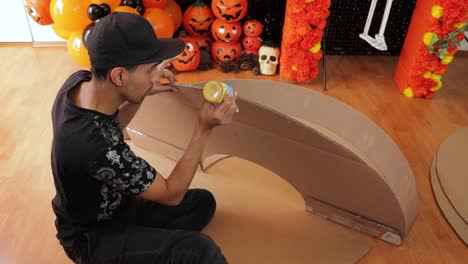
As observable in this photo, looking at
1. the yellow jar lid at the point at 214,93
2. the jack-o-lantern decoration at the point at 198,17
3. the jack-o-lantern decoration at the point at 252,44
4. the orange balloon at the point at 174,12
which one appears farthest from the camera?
the jack-o-lantern decoration at the point at 252,44

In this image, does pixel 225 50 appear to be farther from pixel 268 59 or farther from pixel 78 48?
pixel 78 48

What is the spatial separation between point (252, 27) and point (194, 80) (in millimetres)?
495

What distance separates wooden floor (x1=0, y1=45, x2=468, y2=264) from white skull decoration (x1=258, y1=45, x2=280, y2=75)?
64 millimetres

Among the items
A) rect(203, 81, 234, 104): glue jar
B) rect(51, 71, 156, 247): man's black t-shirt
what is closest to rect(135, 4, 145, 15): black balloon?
rect(51, 71, 156, 247): man's black t-shirt

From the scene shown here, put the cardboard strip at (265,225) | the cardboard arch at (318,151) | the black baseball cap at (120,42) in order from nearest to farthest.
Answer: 1. the black baseball cap at (120,42)
2. the cardboard arch at (318,151)
3. the cardboard strip at (265,225)

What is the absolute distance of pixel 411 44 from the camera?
2338 mm

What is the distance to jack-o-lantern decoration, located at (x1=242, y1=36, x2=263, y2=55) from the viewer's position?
2566 millimetres

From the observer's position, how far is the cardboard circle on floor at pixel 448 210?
5.02ft

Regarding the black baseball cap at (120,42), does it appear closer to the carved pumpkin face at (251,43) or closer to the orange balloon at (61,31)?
the orange balloon at (61,31)

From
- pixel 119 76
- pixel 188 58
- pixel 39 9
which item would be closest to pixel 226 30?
pixel 188 58

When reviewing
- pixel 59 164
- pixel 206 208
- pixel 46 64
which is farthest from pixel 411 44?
pixel 46 64

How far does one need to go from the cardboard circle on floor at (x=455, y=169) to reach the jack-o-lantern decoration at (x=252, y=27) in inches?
49.3

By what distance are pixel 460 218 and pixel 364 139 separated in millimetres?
485

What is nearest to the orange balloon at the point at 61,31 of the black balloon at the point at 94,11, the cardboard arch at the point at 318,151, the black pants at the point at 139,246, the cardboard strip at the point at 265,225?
the black balloon at the point at 94,11
